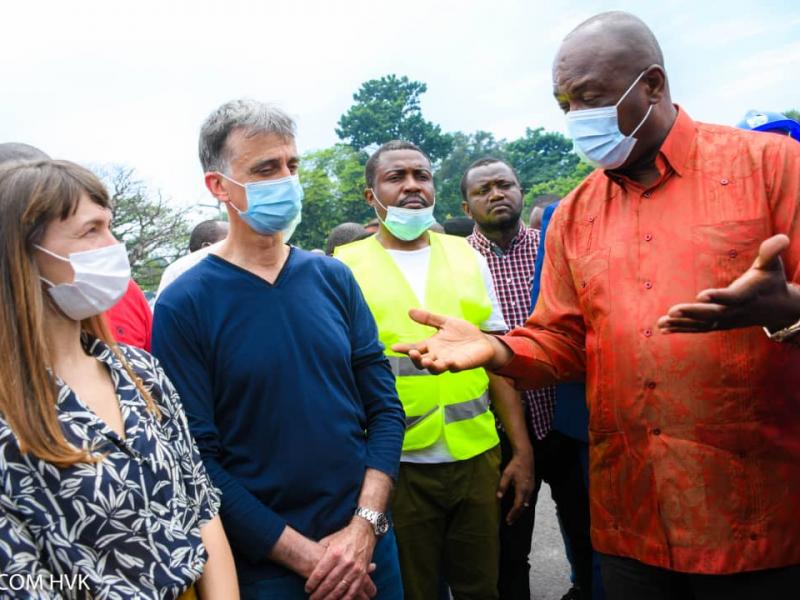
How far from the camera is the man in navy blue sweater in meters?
2.17

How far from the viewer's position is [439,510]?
304cm

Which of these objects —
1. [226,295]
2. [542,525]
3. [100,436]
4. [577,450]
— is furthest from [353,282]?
[542,525]

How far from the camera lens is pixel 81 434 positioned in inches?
66.6

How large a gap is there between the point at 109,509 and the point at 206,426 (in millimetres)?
525

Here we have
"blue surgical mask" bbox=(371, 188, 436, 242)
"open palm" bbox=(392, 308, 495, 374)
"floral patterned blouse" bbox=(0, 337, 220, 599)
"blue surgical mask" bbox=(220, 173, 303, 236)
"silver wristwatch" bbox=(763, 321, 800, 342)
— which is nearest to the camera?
"floral patterned blouse" bbox=(0, 337, 220, 599)

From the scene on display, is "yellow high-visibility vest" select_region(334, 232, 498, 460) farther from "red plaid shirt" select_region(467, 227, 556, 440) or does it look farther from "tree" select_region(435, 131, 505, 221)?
"tree" select_region(435, 131, 505, 221)

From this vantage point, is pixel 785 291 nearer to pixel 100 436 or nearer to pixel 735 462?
pixel 735 462

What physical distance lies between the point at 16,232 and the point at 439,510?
6.75 feet

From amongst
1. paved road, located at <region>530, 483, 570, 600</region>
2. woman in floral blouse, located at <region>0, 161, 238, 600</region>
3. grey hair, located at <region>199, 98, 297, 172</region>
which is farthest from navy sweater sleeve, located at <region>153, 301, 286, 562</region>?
paved road, located at <region>530, 483, 570, 600</region>

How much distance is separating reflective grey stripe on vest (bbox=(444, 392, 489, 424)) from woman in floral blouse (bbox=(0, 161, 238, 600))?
124 centimetres

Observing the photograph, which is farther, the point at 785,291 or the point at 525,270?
the point at 525,270

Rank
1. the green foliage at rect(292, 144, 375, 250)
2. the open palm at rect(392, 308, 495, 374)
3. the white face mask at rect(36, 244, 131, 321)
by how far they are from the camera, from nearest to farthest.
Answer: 1. the white face mask at rect(36, 244, 131, 321)
2. the open palm at rect(392, 308, 495, 374)
3. the green foliage at rect(292, 144, 375, 250)

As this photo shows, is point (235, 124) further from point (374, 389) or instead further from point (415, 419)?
point (415, 419)

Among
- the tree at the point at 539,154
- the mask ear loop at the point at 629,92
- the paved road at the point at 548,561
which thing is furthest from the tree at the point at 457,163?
the mask ear loop at the point at 629,92
